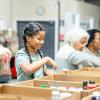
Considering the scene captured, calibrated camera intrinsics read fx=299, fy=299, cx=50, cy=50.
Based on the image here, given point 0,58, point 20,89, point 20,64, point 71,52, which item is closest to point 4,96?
point 20,89

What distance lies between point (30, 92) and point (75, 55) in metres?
1.06

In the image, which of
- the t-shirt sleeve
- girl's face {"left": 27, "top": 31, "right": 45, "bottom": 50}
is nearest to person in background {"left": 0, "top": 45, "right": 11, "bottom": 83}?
the t-shirt sleeve

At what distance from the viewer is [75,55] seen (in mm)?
2514

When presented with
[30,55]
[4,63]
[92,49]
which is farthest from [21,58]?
[92,49]

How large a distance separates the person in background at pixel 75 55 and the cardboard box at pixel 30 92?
971mm

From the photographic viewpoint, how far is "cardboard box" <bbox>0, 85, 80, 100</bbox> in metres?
1.44

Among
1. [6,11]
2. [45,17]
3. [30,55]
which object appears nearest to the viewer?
[30,55]

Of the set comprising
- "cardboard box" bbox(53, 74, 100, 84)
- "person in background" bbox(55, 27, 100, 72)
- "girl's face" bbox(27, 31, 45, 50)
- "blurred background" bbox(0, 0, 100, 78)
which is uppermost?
"blurred background" bbox(0, 0, 100, 78)

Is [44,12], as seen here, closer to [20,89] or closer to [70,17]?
[70,17]

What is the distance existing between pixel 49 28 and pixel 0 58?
5965 millimetres

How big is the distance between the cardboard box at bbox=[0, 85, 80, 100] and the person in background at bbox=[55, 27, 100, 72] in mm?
971

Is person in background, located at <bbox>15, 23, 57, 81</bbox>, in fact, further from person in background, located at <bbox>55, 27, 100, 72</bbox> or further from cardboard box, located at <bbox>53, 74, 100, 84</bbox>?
person in background, located at <bbox>55, 27, 100, 72</bbox>

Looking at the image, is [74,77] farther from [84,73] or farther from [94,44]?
[94,44]

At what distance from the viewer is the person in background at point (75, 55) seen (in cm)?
252
